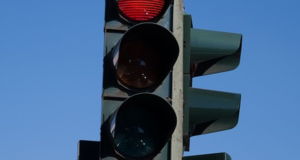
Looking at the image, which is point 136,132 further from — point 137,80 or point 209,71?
point 209,71

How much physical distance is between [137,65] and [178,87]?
0.85 feet

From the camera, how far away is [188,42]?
4531mm

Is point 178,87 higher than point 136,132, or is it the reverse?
point 178,87

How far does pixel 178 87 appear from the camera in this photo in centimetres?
417

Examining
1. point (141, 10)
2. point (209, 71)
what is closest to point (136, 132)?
point (141, 10)

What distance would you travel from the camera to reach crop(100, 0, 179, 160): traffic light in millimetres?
4074

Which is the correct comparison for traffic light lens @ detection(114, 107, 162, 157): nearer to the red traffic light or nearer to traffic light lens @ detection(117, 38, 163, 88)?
traffic light lens @ detection(117, 38, 163, 88)

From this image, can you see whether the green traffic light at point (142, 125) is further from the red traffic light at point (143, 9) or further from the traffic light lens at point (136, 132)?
the red traffic light at point (143, 9)

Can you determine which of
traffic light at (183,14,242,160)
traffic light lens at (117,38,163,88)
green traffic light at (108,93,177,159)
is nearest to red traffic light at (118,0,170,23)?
traffic light lens at (117,38,163,88)

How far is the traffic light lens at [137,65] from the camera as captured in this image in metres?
4.20

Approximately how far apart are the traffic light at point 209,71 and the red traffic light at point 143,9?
25cm

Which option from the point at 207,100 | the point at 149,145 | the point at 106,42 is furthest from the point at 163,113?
the point at 207,100

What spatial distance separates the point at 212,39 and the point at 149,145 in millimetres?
1097

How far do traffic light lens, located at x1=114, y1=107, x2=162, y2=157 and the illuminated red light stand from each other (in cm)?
50
